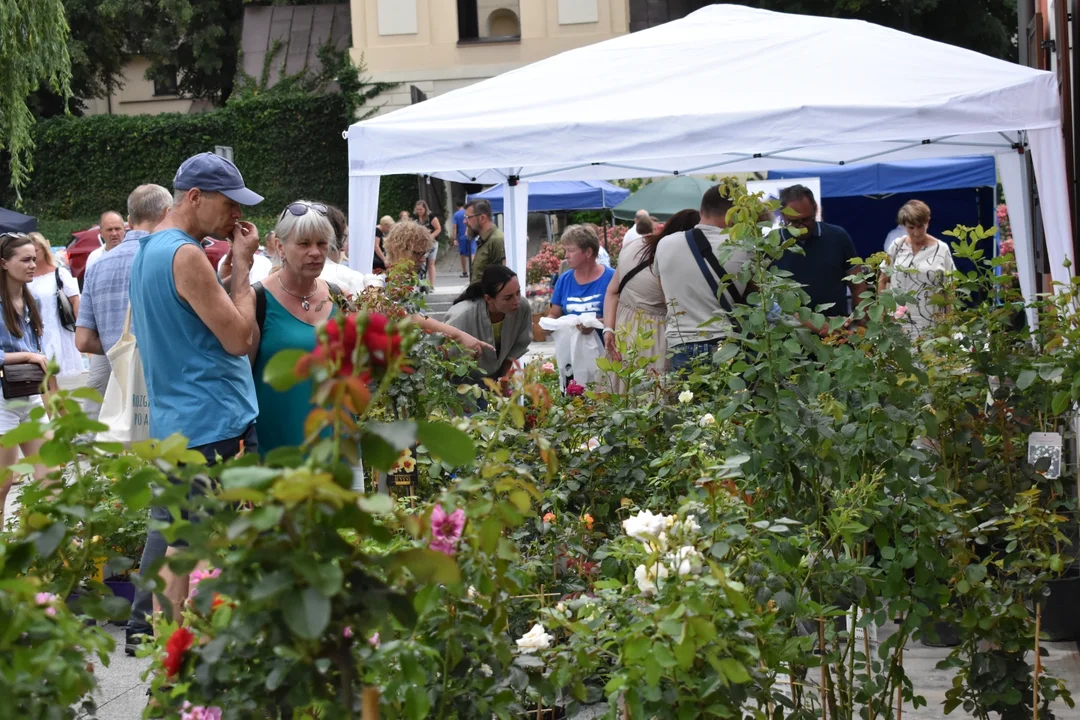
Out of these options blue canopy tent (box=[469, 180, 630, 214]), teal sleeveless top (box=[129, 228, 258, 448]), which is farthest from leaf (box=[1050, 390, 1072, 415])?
blue canopy tent (box=[469, 180, 630, 214])

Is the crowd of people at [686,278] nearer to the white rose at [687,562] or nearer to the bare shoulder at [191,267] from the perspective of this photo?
the bare shoulder at [191,267]

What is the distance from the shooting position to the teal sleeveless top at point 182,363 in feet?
11.8

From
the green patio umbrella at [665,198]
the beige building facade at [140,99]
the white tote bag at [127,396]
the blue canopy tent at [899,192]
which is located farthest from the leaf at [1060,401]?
the beige building facade at [140,99]

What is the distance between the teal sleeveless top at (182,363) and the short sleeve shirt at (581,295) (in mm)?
4336

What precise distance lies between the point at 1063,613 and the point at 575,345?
3.52m

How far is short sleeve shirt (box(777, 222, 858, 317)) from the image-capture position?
6.52 m

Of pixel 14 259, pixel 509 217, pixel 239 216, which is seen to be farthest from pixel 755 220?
pixel 509 217

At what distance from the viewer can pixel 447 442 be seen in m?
1.38

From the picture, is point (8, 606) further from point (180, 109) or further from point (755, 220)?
point (180, 109)

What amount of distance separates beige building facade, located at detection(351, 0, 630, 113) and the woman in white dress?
73.9ft

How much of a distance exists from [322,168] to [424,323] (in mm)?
27897

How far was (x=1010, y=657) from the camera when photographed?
2.93 metres

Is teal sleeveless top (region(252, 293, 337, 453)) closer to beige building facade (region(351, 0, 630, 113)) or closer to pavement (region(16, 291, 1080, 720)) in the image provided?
pavement (region(16, 291, 1080, 720))

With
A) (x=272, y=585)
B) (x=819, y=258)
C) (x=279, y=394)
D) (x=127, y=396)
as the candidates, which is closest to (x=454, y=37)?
(x=819, y=258)
